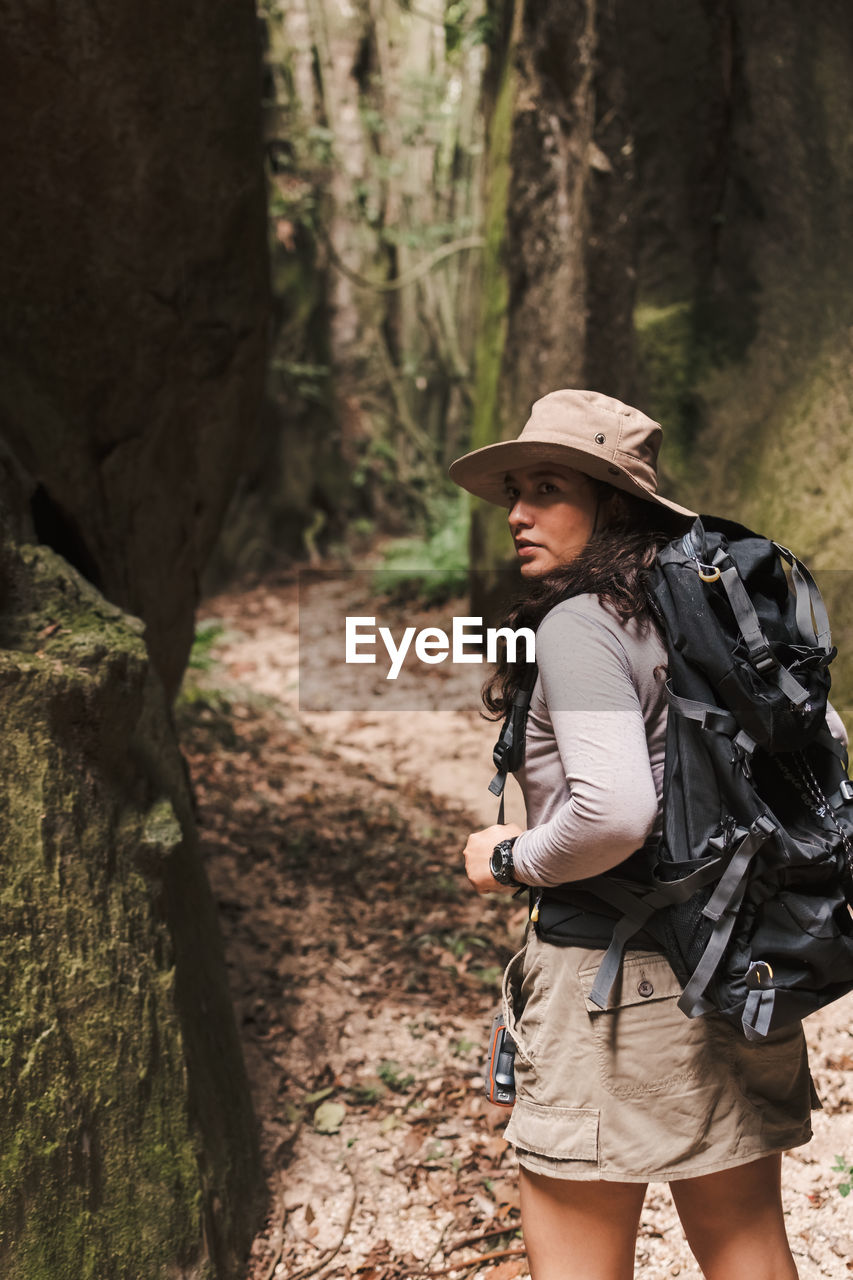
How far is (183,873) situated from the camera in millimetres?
3332

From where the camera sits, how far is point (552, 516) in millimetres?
2078

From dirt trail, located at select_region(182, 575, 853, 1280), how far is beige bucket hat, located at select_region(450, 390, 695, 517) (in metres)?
2.34

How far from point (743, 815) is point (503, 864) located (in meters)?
0.44

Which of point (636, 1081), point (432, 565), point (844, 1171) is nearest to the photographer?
point (636, 1081)

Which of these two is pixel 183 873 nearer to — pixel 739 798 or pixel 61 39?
pixel 739 798

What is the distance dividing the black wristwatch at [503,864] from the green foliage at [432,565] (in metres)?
9.37

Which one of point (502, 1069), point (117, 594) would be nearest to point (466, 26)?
point (117, 594)

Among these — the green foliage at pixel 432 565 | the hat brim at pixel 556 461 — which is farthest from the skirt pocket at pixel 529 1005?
the green foliage at pixel 432 565

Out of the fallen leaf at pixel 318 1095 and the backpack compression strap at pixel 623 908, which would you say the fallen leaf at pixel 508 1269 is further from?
the backpack compression strap at pixel 623 908

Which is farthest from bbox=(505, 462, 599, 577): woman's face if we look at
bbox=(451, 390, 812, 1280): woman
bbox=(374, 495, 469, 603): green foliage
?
bbox=(374, 495, 469, 603): green foliage

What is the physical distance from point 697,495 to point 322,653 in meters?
5.71

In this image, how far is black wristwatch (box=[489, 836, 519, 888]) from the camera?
1.93 meters

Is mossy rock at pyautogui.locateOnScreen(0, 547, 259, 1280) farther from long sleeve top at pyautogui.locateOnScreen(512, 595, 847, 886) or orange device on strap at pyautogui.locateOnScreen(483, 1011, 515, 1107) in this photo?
long sleeve top at pyautogui.locateOnScreen(512, 595, 847, 886)

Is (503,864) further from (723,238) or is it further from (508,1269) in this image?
(723,238)
